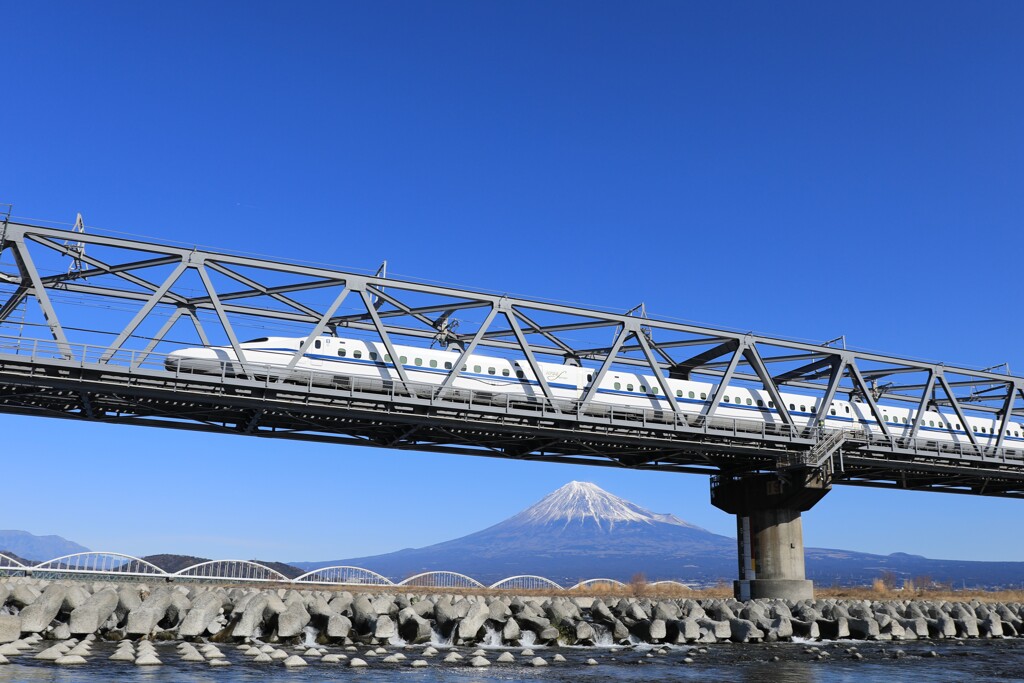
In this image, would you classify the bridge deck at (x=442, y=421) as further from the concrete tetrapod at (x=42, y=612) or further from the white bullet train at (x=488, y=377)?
the concrete tetrapod at (x=42, y=612)

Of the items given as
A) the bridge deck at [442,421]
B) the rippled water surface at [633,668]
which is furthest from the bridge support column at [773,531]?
the rippled water surface at [633,668]

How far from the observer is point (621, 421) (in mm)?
45156

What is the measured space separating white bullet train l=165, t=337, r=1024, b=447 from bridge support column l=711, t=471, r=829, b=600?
4227mm

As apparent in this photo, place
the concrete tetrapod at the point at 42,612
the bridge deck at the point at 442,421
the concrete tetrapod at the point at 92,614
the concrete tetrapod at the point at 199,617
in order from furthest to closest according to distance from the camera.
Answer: the bridge deck at the point at 442,421 → the concrete tetrapod at the point at 199,617 → the concrete tetrapod at the point at 92,614 → the concrete tetrapod at the point at 42,612

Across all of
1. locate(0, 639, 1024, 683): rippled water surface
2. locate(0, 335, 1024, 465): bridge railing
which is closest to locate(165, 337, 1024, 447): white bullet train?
locate(0, 335, 1024, 465): bridge railing

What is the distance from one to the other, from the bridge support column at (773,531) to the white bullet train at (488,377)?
13.9 feet

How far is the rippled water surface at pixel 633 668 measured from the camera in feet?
62.7

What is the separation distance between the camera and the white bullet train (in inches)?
1672

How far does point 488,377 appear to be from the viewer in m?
50.2

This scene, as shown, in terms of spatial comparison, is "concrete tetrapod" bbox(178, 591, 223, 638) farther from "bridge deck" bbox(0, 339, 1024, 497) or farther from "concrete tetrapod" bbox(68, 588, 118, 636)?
"bridge deck" bbox(0, 339, 1024, 497)

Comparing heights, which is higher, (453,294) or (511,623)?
(453,294)

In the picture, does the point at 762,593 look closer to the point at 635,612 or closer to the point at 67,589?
the point at 635,612

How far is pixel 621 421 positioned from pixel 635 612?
13.5 meters

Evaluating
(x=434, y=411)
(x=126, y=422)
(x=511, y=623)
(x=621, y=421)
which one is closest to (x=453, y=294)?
(x=434, y=411)
